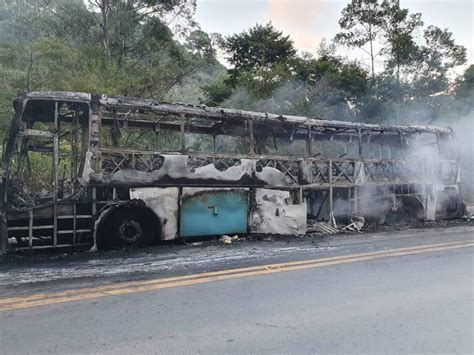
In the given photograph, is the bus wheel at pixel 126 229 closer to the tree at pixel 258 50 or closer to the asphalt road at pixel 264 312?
the asphalt road at pixel 264 312

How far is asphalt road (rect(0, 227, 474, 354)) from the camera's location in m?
3.31

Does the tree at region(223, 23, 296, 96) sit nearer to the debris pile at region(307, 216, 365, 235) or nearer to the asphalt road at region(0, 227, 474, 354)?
the debris pile at region(307, 216, 365, 235)

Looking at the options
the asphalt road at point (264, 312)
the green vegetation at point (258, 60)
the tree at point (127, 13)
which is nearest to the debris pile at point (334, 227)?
the asphalt road at point (264, 312)

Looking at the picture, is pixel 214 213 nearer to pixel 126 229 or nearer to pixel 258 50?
pixel 126 229

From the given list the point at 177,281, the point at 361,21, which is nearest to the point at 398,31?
the point at 361,21

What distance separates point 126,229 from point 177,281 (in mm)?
2705

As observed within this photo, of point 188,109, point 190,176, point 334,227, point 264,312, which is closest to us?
point 264,312

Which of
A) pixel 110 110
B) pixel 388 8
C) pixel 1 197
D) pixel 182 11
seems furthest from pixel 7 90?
pixel 388 8

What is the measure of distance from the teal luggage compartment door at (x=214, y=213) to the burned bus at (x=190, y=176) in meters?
0.02

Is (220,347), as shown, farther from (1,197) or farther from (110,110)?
(110,110)

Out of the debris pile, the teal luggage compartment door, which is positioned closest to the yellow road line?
the teal luggage compartment door

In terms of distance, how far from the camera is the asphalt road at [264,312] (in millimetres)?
3312

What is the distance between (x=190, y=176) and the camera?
8203 mm

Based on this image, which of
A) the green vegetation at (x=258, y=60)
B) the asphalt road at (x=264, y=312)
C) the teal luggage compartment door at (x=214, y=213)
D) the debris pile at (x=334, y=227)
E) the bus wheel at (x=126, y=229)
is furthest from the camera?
the green vegetation at (x=258, y=60)
